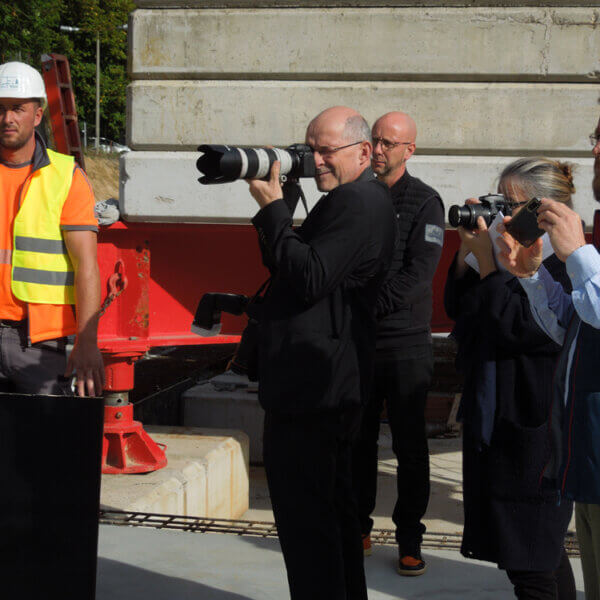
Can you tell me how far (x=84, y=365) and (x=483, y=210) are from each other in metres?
1.54

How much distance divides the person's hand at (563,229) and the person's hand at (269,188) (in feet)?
2.76

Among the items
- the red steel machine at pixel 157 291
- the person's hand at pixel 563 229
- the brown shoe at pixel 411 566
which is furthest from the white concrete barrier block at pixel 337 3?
the person's hand at pixel 563 229

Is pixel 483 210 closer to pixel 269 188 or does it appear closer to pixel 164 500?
pixel 269 188

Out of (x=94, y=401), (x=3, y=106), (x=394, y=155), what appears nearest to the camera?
(x=94, y=401)

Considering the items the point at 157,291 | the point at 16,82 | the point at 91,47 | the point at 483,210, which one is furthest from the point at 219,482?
the point at 91,47

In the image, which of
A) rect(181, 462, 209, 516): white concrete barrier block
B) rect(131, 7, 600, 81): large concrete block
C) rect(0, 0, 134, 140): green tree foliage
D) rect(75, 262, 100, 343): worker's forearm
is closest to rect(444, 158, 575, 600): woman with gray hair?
rect(75, 262, 100, 343): worker's forearm

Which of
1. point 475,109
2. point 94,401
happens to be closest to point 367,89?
point 475,109

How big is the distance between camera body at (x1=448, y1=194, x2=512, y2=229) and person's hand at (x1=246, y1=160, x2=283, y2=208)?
1.74ft

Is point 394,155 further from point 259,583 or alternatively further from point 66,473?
point 66,473

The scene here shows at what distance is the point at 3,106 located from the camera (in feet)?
11.4

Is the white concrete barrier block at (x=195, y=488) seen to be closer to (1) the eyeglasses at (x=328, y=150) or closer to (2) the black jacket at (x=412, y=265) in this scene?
(2) the black jacket at (x=412, y=265)

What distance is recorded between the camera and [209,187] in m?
5.36

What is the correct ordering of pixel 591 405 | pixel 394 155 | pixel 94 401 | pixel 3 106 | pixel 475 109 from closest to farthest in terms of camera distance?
pixel 591 405 < pixel 94 401 < pixel 3 106 < pixel 394 155 < pixel 475 109

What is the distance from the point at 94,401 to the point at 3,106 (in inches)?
57.2
